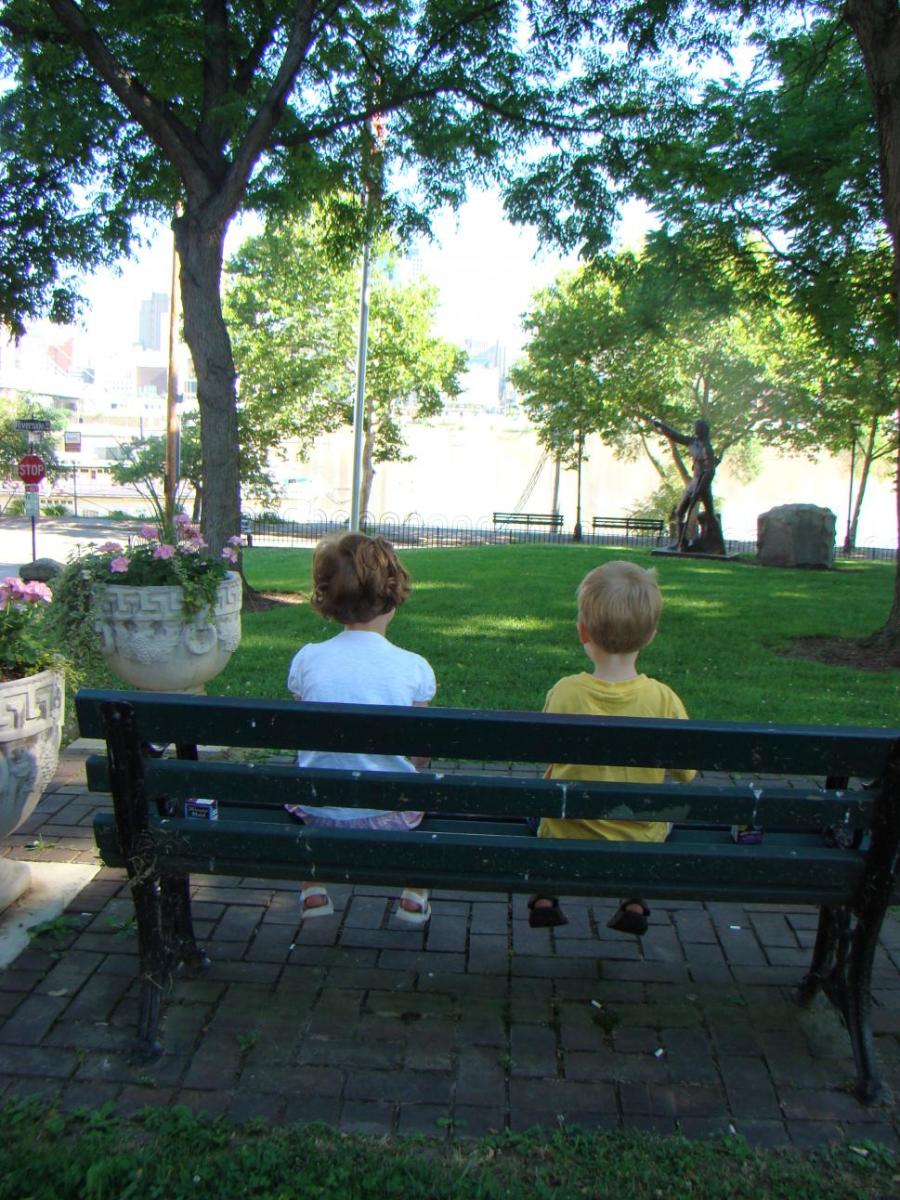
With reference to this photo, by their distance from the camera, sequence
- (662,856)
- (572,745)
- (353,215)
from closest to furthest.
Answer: (572,745) < (662,856) < (353,215)

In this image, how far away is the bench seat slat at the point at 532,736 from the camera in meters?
2.32

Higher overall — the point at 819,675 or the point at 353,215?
the point at 353,215

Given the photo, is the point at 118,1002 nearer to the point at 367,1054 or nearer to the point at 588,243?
the point at 367,1054

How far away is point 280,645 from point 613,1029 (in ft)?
18.5

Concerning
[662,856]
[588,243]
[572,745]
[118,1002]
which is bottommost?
[118,1002]

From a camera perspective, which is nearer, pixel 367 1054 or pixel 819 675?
pixel 367 1054

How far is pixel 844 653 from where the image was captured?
→ 26.7 ft

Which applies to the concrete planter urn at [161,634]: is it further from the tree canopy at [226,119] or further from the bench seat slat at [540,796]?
the tree canopy at [226,119]

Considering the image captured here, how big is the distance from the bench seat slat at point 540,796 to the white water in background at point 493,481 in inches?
2111

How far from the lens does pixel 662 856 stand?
2506mm

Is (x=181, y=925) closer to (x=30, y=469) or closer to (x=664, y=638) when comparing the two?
(x=664, y=638)

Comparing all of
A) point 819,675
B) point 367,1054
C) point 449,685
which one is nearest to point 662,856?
point 367,1054

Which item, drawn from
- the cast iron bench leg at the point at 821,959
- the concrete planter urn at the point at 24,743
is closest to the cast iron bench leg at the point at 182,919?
the concrete planter urn at the point at 24,743

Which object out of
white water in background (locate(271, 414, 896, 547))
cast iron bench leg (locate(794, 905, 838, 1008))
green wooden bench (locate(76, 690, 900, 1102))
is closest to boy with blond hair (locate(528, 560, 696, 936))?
green wooden bench (locate(76, 690, 900, 1102))
